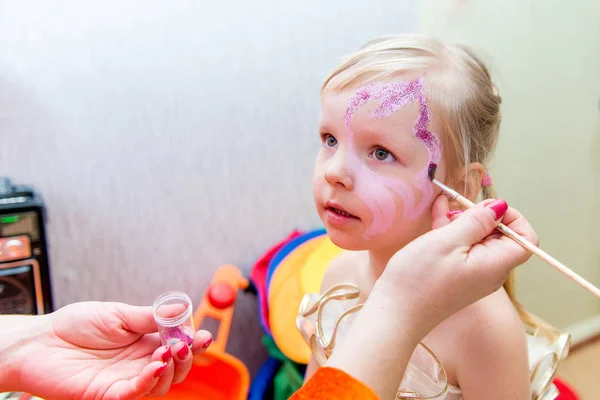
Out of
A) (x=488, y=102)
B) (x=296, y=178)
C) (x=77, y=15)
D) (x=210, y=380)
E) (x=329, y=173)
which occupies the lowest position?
(x=210, y=380)

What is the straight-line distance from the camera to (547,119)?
1.59 metres

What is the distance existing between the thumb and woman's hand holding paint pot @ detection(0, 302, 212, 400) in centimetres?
42

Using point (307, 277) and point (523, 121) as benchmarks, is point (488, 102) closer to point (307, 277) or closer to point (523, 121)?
point (307, 277)

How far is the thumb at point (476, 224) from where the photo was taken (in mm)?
576

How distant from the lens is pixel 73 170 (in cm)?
117

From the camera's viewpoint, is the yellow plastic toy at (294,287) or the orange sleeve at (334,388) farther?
the yellow plastic toy at (294,287)

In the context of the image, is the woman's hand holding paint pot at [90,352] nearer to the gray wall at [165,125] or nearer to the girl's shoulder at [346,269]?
the girl's shoulder at [346,269]

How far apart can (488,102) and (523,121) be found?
929mm

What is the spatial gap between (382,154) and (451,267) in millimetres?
241

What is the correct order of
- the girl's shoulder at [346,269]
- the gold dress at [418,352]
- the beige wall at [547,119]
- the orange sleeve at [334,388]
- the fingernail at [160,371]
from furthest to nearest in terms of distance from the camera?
1. the beige wall at [547,119]
2. the girl's shoulder at [346,269]
3. the gold dress at [418,352]
4. the fingernail at [160,371]
5. the orange sleeve at [334,388]

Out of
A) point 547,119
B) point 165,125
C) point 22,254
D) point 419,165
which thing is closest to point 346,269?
point 419,165

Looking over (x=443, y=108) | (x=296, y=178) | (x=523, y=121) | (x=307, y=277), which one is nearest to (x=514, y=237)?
(x=443, y=108)

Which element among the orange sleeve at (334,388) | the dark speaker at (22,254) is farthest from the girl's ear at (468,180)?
the dark speaker at (22,254)

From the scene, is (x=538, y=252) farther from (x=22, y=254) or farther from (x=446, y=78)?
(x=22, y=254)
